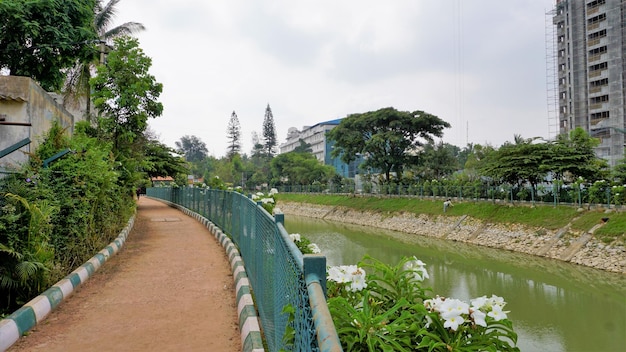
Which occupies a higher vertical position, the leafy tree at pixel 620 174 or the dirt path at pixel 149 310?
the leafy tree at pixel 620 174

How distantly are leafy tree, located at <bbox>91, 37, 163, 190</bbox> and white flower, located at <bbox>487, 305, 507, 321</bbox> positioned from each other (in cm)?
1206

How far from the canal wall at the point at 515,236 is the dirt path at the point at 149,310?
12.7 meters

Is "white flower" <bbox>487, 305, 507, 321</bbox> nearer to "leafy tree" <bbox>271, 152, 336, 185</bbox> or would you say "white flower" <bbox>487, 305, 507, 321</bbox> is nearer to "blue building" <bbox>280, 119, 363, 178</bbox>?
"leafy tree" <bbox>271, 152, 336, 185</bbox>

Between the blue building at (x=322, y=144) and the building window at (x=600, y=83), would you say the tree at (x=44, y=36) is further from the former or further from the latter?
the blue building at (x=322, y=144)

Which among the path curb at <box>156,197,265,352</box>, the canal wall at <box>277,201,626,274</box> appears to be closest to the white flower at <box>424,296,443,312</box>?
the path curb at <box>156,197,265,352</box>

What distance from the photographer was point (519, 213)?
18.5 m

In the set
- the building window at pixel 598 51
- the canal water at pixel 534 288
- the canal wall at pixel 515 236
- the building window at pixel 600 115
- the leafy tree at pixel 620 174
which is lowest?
the canal water at pixel 534 288

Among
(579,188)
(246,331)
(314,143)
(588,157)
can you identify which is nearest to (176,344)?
(246,331)

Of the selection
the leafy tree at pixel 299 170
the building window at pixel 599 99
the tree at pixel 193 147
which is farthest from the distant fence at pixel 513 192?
the tree at pixel 193 147

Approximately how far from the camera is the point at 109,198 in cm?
804

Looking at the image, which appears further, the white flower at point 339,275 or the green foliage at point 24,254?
the green foliage at point 24,254

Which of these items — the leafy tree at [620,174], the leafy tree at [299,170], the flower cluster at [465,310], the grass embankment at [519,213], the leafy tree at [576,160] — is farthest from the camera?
the leafy tree at [299,170]

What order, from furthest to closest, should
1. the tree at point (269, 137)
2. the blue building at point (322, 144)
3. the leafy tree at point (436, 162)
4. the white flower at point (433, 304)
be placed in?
the tree at point (269, 137) → the blue building at point (322, 144) → the leafy tree at point (436, 162) → the white flower at point (433, 304)

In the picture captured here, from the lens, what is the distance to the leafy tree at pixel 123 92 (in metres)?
12.8
